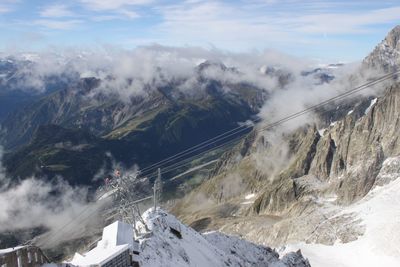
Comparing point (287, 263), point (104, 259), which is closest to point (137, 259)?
point (104, 259)

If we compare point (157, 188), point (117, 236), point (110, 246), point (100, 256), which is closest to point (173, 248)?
point (157, 188)

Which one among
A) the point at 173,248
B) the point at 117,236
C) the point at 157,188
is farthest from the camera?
the point at 157,188

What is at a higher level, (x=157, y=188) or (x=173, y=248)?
(x=157, y=188)

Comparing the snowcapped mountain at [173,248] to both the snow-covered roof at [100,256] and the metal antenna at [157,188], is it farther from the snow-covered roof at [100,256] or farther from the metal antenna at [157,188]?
the metal antenna at [157,188]

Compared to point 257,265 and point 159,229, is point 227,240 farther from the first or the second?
point 159,229

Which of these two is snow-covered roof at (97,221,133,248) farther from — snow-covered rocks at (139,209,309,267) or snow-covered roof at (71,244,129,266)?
snow-covered rocks at (139,209,309,267)

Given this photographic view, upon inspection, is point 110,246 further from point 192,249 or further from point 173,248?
point 192,249

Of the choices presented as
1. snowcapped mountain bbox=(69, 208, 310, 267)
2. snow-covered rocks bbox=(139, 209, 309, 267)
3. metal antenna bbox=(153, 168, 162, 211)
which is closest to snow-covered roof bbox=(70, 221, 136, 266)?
snowcapped mountain bbox=(69, 208, 310, 267)

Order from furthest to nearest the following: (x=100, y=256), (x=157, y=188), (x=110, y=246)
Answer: (x=157, y=188)
(x=110, y=246)
(x=100, y=256)
